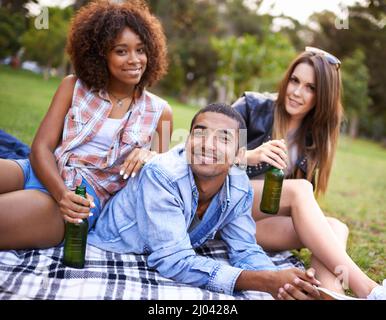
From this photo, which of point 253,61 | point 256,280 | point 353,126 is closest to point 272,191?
point 256,280

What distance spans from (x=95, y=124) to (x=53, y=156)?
349mm

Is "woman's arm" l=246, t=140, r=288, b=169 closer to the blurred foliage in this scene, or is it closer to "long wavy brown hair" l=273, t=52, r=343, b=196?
"long wavy brown hair" l=273, t=52, r=343, b=196

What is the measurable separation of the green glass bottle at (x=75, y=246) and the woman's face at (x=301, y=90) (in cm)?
188

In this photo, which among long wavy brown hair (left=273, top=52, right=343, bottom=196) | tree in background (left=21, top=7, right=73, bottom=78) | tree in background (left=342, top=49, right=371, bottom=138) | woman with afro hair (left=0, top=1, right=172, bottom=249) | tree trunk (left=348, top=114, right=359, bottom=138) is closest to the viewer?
woman with afro hair (left=0, top=1, right=172, bottom=249)

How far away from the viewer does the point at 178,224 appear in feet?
8.29

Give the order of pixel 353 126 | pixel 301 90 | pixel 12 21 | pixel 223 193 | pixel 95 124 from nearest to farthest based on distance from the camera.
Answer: pixel 223 193 < pixel 95 124 < pixel 301 90 < pixel 12 21 < pixel 353 126

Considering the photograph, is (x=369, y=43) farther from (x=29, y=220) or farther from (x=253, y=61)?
(x=29, y=220)

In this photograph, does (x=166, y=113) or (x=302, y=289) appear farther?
(x=166, y=113)

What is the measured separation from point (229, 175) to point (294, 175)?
96cm

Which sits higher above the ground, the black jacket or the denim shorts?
the black jacket

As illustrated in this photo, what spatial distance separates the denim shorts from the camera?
287 cm

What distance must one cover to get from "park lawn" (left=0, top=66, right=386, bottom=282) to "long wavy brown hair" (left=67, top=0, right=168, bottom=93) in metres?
0.82

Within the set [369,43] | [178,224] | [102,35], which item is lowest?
[178,224]

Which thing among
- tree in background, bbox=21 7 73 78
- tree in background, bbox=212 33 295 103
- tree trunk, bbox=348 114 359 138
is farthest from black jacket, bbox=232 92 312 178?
tree trunk, bbox=348 114 359 138
